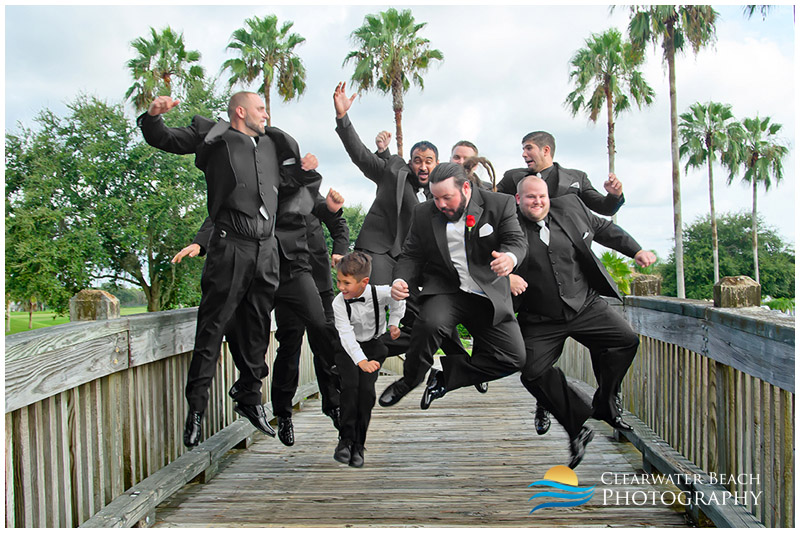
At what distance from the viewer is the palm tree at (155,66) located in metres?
22.9

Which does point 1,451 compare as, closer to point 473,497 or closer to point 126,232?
point 473,497

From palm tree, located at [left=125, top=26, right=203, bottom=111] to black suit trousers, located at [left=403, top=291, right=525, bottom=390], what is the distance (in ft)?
71.5

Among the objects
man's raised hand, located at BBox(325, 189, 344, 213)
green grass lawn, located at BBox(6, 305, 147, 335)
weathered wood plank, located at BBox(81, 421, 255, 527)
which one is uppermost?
man's raised hand, located at BBox(325, 189, 344, 213)

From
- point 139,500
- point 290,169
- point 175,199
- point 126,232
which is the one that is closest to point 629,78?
point 175,199

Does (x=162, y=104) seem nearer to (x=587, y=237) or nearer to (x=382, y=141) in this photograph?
(x=382, y=141)

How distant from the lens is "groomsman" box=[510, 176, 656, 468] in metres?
3.73

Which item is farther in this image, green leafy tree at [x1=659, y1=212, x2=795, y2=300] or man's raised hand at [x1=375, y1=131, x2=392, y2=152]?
green leafy tree at [x1=659, y1=212, x2=795, y2=300]

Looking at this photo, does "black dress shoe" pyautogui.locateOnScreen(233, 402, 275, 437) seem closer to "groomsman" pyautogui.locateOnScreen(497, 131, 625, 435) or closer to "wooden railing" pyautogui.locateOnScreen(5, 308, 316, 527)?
"wooden railing" pyautogui.locateOnScreen(5, 308, 316, 527)

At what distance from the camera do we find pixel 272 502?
12.0ft

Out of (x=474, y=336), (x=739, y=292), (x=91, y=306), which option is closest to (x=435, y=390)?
(x=474, y=336)

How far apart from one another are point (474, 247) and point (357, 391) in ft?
3.77

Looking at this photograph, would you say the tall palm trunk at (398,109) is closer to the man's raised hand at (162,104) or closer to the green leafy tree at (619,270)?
the green leafy tree at (619,270)

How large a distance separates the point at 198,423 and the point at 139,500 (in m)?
0.50

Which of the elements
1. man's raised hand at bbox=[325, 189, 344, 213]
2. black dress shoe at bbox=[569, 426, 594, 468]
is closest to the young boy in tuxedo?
man's raised hand at bbox=[325, 189, 344, 213]
